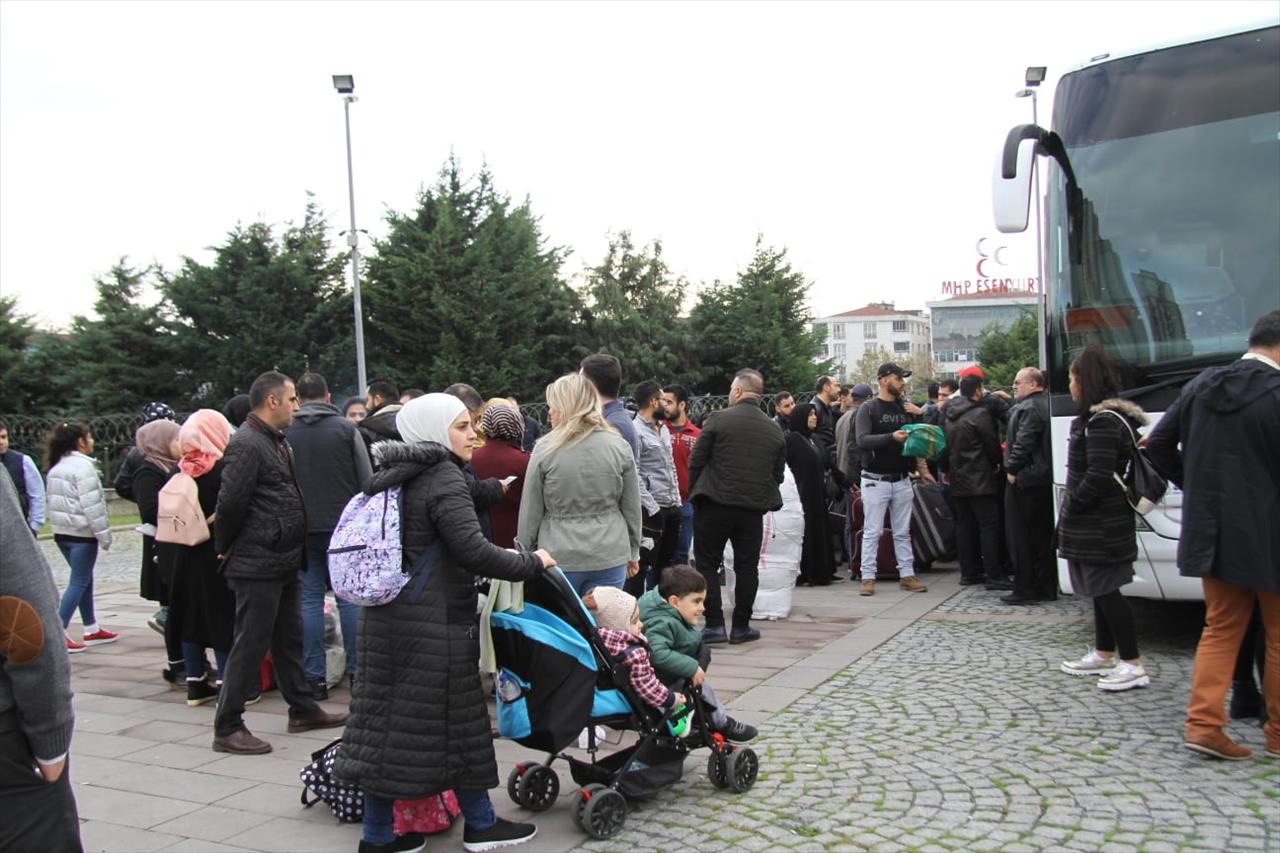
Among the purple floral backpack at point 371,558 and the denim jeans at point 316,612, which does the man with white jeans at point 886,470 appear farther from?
the purple floral backpack at point 371,558

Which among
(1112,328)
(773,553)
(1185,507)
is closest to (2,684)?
(1185,507)

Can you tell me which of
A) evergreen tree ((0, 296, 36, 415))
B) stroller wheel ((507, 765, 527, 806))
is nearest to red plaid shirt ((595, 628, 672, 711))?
stroller wheel ((507, 765, 527, 806))

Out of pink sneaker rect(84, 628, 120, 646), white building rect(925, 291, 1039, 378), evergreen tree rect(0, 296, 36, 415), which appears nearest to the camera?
pink sneaker rect(84, 628, 120, 646)

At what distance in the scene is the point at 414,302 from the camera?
35938mm

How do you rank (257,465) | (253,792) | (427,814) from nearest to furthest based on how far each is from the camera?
(427,814) → (253,792) → (257,465)

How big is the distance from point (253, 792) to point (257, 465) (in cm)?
170

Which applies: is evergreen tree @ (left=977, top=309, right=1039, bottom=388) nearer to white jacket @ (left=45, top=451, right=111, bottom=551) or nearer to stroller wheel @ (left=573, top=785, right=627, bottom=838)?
white jacket @ (left=45, top=451, right=111, bottom=551)

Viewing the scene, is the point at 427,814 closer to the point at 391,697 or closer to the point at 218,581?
the point at 391,697

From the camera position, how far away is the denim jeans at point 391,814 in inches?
164

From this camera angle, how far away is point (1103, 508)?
6.20 m

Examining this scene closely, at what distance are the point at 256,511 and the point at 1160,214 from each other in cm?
567

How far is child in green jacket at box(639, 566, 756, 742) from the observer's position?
475 centimetres

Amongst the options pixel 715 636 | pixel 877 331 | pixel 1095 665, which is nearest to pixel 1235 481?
pixel 1095 665

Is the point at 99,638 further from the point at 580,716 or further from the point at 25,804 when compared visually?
the point at 25,804
